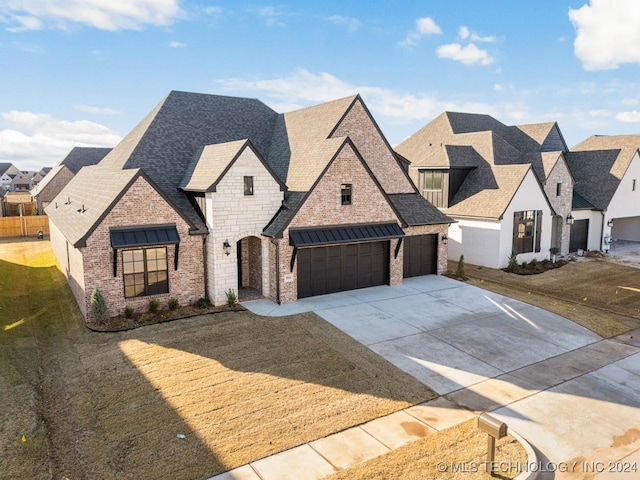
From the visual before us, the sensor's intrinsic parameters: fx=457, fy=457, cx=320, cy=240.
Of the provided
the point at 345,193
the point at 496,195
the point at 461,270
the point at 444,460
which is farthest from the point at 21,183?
the point at 444,460

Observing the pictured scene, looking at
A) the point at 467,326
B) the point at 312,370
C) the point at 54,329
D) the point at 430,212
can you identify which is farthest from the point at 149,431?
the point at 430,212

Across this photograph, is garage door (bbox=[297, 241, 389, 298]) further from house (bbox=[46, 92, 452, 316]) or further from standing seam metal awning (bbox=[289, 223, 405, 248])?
standing seam metal awning (bbox=[289, 223, 405, 248])

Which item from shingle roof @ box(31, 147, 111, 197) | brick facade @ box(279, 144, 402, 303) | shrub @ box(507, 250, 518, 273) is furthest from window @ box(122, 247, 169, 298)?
shingle roof @ box(31, 147, 111, 197)

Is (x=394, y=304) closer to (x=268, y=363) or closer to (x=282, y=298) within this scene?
(x=282, y=298)

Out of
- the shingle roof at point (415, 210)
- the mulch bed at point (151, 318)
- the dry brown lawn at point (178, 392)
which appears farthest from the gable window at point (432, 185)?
the mulch bed at point (151, 318)

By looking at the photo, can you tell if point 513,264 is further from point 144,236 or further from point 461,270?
point 144,236

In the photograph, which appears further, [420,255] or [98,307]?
[420,255]
